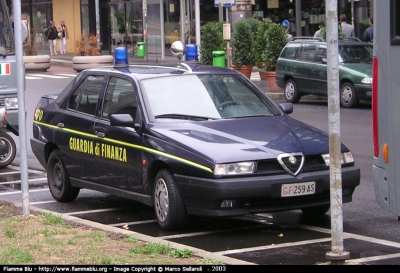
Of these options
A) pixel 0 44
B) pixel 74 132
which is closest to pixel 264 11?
pixel 0 44

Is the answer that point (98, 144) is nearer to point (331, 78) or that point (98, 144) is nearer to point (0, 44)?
point (331, 78)

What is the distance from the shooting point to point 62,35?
162 ft

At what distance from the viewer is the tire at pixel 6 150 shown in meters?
13.8

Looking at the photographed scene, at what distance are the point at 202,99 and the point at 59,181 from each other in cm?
243

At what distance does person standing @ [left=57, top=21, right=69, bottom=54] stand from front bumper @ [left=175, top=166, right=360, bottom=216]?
42.3 meters

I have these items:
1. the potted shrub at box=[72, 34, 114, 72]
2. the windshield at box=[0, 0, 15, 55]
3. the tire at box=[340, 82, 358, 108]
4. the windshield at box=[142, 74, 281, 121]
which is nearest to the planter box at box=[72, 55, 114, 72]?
the potted shrub at box=[72, 34, 114, 72]

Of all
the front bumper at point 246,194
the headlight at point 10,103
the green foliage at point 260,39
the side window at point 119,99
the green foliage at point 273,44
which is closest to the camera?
the front bumper at point 246,194

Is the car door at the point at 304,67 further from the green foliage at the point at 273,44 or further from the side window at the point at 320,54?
the green foliage at the point at 273,44

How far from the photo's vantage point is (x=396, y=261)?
6.81 metres

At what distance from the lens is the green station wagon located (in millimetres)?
20375

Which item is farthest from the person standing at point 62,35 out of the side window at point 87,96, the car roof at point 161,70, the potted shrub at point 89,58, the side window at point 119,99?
the side window at point 119,99

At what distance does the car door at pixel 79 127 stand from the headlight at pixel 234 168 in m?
2.25

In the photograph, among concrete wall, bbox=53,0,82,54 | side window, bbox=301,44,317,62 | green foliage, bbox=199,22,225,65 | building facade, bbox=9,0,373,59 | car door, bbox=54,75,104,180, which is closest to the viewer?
car door, bbox=54,75,104,180

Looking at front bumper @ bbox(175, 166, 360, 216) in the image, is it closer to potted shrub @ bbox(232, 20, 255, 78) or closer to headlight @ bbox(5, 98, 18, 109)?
headlight @ bbox(5, 98, 18, 109)
